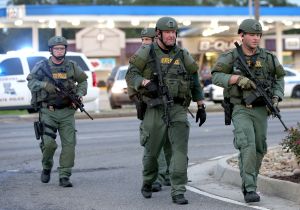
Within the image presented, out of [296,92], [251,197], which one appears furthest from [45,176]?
[296,92]

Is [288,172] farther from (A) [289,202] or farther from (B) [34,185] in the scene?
(B) [34,185]

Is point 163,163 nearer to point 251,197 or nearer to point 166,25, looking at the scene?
point 251,197

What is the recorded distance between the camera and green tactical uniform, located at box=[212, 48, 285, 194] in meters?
7.66

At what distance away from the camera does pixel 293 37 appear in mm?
58938

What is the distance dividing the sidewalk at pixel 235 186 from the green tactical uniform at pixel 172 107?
2.70 feet

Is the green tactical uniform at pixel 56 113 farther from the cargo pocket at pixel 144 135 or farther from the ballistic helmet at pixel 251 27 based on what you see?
the ballistic helmet at pixel 251 27

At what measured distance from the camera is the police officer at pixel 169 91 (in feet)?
25.5

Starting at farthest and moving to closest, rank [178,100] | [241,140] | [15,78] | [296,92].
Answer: [296,92] < [15,78] < [178,100] < [241,140]

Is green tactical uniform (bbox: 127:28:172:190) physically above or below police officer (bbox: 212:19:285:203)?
below

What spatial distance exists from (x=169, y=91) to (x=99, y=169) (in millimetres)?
3497

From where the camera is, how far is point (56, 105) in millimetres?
9289

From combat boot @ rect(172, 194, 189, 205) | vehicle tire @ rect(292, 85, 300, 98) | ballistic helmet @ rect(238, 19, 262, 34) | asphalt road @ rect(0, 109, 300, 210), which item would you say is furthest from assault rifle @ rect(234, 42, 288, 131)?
vehicle tire @ rect(292, 85, 300, 98)

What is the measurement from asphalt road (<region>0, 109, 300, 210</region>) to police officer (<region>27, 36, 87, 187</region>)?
41 centimetres

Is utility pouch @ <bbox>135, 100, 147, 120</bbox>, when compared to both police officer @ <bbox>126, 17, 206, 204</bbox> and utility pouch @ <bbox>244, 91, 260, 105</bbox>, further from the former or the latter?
utility pouch @ <bbox>244, 91, 260, 105</bbox>
